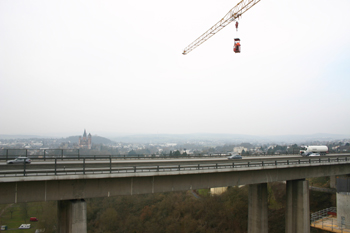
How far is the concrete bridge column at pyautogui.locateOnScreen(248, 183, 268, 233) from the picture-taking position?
90.3 ft

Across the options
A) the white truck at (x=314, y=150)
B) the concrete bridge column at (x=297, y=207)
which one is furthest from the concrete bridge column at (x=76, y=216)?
the white truck at (x=314, y=150)

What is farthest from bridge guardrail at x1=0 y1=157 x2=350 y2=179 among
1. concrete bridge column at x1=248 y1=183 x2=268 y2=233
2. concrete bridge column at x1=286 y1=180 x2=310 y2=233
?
concrete bridge column at x1=248 y1=183 x2=268 y2=233

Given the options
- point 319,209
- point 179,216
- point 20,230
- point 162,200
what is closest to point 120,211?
point 162,200

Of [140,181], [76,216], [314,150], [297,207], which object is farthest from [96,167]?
[314,150]

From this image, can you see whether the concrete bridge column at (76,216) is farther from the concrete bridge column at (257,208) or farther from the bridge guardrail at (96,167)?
the concrete bridge column at (257,208)

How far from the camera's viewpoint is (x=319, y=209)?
38906mm

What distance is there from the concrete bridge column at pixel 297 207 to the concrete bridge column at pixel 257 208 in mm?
3501

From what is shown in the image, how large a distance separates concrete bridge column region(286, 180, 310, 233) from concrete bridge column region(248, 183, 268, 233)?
3.50 m

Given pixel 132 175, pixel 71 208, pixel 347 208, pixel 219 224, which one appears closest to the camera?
pixel 71 208

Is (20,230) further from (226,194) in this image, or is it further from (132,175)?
(132,175)

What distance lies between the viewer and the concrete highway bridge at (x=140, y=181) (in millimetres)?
16025

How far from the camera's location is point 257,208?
28.2m

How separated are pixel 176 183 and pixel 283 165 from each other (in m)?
13.3

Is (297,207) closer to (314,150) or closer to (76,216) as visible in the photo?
(76,216)
